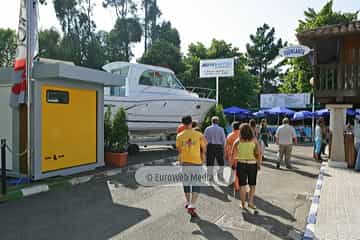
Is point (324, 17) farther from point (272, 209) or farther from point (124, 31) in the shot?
point (272, 209)

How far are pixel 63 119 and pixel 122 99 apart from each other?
154 inches

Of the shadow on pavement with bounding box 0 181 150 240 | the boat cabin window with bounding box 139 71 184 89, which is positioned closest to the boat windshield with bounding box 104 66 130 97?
the boat cabin window with bounding box 139 71 184 89

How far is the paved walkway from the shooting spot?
16.0ft

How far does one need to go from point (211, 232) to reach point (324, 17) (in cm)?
2885

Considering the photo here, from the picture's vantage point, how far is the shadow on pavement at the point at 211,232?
186 inches

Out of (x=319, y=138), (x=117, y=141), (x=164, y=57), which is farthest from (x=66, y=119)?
(x=164, y=57)

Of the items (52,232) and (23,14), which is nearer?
(52,232)

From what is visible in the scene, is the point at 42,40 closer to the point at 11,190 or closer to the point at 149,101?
the point at 149,101

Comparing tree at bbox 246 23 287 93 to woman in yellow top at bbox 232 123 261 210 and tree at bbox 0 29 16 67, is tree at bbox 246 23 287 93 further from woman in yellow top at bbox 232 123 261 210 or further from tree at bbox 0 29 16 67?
woman in yellow top at bbox 232 123 261 210

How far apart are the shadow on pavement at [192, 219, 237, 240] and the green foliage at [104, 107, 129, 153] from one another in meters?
5.67

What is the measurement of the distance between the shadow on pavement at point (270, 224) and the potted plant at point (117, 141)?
215 inches

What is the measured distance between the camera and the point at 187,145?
586cm

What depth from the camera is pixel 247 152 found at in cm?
591

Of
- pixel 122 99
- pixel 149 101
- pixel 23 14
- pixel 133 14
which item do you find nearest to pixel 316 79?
pixel 149 101
